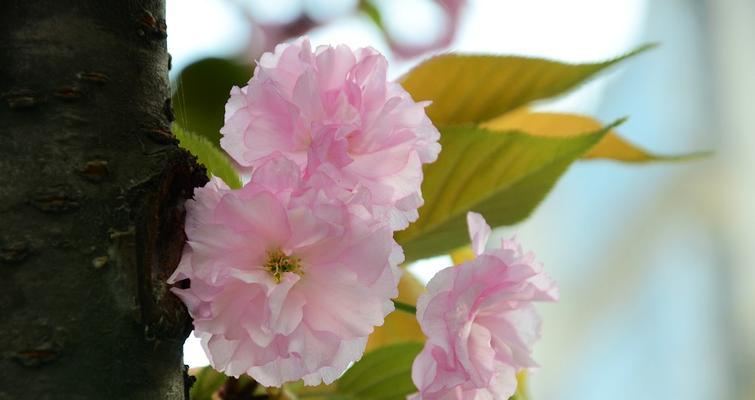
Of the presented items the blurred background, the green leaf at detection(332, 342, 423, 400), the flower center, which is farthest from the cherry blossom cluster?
the blurred background

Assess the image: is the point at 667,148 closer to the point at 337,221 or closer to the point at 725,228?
the point at 725,228

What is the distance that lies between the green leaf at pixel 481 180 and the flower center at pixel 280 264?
13 cm

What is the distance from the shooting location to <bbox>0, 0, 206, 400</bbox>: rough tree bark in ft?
0.58

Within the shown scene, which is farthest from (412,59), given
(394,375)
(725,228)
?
(725,228)

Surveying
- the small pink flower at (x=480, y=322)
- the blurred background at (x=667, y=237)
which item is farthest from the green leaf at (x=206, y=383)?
the blurred background at (x=667, y=237)

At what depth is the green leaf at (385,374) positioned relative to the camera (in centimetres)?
34

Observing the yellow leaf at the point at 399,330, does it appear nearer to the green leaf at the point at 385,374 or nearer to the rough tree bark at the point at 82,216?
the green leaf at the point at 385,374

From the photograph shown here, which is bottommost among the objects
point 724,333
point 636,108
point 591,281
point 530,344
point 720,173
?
point 530,344

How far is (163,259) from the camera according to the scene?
193 mm

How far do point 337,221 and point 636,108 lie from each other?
132cm

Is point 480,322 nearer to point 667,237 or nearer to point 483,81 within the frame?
point 483,81

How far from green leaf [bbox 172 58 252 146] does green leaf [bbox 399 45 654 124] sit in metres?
0.10

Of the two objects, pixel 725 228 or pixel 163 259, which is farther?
pixel 725 228

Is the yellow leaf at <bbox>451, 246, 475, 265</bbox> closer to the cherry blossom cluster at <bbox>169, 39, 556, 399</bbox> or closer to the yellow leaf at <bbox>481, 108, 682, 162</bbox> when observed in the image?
the yellow leaf at <bbox>481, 108, 682, 162</bbox>
